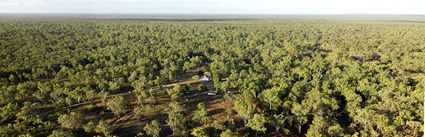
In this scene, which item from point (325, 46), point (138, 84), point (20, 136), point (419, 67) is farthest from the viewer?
point (325, 46)

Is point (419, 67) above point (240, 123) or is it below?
above

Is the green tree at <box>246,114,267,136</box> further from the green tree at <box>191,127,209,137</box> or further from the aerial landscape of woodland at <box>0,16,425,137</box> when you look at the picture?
the green tree at <box>191,127,209,137</box>

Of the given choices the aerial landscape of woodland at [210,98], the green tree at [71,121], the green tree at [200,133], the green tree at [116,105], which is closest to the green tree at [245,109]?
the aerial landscape of woodland at [210,98]

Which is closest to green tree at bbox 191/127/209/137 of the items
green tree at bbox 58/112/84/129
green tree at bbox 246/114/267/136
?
green tree at bbox 246/114/267/136

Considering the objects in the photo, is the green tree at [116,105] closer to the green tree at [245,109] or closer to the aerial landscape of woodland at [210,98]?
the aerial landscape of woodland at [210,98]

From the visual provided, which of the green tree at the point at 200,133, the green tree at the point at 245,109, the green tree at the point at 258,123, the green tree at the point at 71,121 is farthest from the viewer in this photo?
the green tree at the point at 245,109

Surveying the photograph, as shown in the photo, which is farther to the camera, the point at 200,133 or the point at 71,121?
the point at 71,121

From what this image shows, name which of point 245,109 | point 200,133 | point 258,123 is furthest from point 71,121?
point 258,123

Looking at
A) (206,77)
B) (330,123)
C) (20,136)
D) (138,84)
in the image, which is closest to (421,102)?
(330,123)

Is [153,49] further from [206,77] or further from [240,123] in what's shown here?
[240,123]

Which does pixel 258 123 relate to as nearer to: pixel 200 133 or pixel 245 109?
pixel 245 109

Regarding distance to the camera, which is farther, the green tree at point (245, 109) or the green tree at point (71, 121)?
the green tree at point (245, 109)
